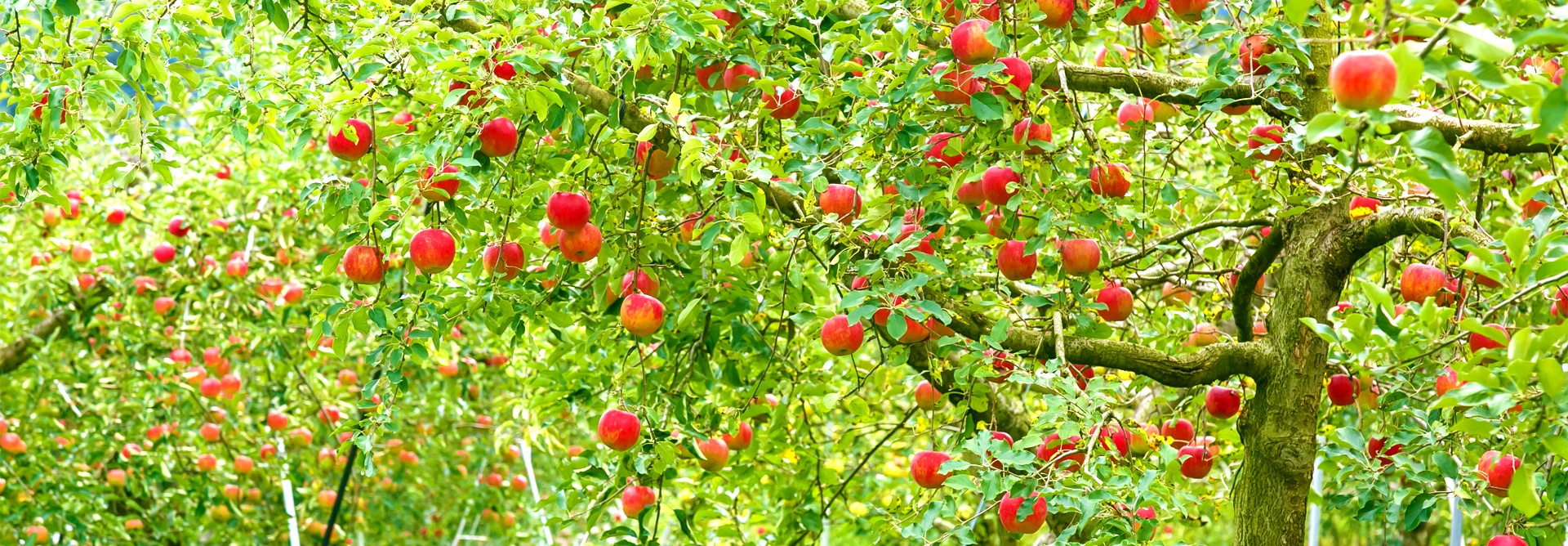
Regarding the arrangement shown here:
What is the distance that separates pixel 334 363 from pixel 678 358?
8.71 feet

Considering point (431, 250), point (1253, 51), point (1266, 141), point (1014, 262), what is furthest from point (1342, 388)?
point (431, 250)

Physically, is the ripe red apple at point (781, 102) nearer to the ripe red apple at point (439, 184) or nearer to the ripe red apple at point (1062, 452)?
the ripe red apple at point (439, 184)

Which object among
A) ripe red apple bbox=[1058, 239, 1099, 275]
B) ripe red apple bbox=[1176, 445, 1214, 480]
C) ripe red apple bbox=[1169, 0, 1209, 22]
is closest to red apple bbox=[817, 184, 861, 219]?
ripe red apple bbox=[1058, 239, 1099, 275]

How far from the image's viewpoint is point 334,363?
486cm

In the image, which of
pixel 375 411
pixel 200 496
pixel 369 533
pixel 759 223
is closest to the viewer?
pixel 759 223

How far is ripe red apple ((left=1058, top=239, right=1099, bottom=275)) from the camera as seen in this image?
2000mm

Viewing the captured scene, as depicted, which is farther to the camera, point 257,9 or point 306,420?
point 306,420

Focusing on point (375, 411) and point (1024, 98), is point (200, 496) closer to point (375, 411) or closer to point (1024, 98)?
point (375, 411)

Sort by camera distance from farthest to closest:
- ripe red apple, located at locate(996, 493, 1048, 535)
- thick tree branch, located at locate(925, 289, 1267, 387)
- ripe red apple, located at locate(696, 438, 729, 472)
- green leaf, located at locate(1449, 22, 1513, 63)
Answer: ripe red apple, located at locate(696, 438, 729, 472)
thick tree branch, located at locate(925, 289, 1267, 387)
ripe red apple, located at locate(996, 493, 1048, 535)
green leaf, located at locate(1449, 22, 1513, 63)

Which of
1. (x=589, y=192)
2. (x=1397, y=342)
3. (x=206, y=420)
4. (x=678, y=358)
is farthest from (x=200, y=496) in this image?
(x=1397, y=342)

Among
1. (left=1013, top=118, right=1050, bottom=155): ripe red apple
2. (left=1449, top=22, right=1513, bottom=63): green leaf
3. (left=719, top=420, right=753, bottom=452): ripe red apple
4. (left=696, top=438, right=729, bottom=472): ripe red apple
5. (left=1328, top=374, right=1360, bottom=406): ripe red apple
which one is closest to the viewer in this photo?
(left=1449, top=22, right=1513, bottom=63): green leaf

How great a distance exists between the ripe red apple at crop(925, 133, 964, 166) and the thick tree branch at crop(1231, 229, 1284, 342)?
0.64m

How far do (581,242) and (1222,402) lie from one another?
4.27 feet

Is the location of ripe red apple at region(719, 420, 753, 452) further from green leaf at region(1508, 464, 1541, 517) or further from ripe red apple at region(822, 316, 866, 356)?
green leaf at region(1508, 464, 1541, 517)
